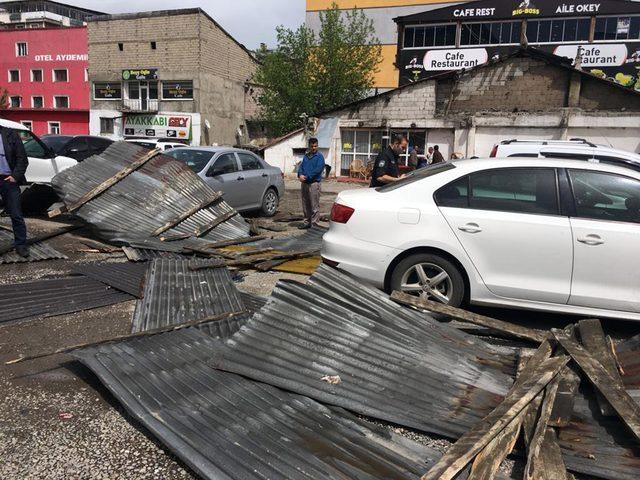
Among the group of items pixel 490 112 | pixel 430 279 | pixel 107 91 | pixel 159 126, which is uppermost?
pixel 107 91

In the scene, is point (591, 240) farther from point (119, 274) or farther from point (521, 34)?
point (521, 34)

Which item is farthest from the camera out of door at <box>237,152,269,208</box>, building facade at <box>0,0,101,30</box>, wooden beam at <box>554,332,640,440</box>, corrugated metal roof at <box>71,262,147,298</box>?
building facade at <box>0,0,101,30</box>

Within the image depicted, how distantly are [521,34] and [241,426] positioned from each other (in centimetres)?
3936

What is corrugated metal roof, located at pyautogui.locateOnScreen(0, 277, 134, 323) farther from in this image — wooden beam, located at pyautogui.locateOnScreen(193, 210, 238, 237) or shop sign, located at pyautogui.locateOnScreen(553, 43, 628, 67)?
shop sign, located at pyautogui.locateOnScreen(553, 43, 628, 67)

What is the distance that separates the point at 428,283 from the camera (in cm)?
496

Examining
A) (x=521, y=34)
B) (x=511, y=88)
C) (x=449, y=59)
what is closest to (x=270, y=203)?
(x=511, y=88)

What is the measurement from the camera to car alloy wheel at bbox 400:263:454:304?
4.94 m

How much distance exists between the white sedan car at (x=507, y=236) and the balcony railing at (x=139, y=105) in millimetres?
40064

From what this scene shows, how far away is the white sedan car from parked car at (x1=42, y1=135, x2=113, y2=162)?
882 cm

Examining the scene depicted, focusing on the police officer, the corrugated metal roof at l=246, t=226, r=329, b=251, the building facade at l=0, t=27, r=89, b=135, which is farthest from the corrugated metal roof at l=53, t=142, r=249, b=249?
the building facade at l=0, t=27, r=89, b=135

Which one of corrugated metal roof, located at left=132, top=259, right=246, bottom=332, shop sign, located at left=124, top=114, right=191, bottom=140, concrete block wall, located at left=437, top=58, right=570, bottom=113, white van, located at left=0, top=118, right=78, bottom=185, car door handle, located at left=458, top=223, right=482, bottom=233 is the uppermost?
concrete block wall, located at left=437, top=58, right=570, bottom=113

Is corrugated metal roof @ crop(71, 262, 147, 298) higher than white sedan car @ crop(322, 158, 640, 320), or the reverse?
white sedan car @ crop(322, 158, 640, 320)

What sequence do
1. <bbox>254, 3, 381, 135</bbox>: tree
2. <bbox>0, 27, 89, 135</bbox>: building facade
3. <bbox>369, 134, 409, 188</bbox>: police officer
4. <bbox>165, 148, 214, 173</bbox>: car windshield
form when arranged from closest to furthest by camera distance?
<bbox>369, 134, 409, 188</bbox>: police officer → <bbox>165, 148, 214, 173</bbox>: car windshield → <bbox>254, 3, 381, 135</bbox>: tree → <bbox>0, 27, 89, 135</bbox>: building facade

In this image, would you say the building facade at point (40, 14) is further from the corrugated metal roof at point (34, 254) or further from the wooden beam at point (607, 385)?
the wooden beam at point (607, 385)
